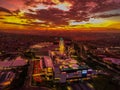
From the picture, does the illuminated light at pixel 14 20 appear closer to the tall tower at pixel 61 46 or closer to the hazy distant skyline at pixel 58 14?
the hazy distant skyline at pixel 58 14

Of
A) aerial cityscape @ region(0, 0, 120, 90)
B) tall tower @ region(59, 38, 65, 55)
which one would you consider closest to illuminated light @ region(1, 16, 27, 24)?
aerial cityscape @ region(0, 0, 120, 90)

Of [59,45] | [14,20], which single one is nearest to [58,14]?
[59,45]

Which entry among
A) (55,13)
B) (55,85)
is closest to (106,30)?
(55,13)

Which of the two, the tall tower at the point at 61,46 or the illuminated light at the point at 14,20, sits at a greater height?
the illuminated light at the point at 14,20

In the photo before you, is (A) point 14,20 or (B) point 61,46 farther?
(B) point 61,46

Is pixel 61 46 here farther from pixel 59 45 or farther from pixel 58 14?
pixel 58 14

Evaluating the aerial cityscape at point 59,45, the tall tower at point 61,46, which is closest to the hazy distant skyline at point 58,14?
the aerial cityscape at point 59,45

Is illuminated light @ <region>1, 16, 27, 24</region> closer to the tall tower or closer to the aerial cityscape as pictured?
the aerial cityscape

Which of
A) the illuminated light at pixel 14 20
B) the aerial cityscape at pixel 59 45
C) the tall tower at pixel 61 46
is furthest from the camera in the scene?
the tall tower at pixel 61 46
